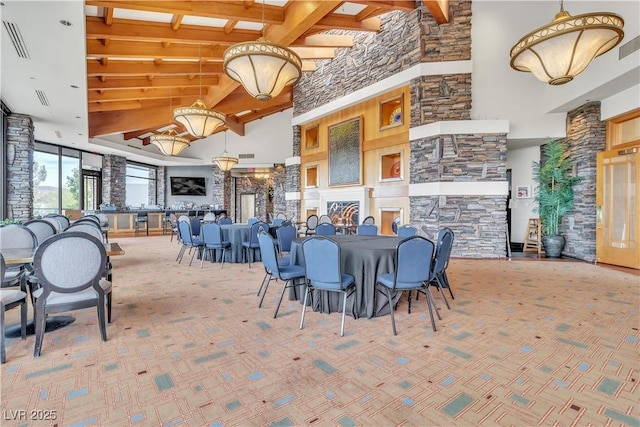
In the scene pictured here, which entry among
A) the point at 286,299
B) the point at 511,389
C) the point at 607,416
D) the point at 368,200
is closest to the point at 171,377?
the point at 286,299

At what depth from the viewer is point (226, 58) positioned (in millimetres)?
4438

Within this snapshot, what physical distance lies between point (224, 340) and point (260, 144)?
13.7 meters

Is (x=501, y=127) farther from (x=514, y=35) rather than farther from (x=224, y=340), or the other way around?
(x=224, y=340)

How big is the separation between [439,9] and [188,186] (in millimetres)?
13868

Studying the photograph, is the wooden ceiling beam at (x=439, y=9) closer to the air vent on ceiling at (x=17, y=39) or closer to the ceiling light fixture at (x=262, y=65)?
the ceiling light fixture at (x=262, y=65)

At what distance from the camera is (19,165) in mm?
7543

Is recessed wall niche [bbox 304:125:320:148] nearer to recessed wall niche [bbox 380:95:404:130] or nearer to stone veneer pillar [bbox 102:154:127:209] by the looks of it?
recessed wall niche [bbox 380:95:404:130]

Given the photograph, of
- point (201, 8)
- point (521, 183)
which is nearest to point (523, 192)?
point (521, 183)

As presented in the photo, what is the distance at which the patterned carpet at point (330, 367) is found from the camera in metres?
1.76

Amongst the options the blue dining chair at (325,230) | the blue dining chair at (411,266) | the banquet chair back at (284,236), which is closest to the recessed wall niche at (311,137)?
the banquet chair back at (284,236)

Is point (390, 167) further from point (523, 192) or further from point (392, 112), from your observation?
point (523, 192)

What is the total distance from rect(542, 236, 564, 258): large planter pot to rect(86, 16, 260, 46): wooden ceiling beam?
839 centimetres

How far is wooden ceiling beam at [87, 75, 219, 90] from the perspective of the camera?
7.57 meters

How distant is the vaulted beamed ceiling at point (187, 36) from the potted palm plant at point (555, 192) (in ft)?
13.7
